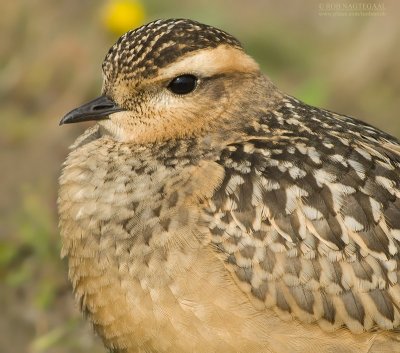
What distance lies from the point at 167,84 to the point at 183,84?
99 mm

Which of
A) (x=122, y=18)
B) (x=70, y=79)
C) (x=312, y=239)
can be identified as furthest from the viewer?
(x=70, y=79)

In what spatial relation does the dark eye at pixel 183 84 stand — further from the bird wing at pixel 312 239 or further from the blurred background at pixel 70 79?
the blurred background at pixel 70 79

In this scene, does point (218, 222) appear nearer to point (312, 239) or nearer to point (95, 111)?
point (312, 239)

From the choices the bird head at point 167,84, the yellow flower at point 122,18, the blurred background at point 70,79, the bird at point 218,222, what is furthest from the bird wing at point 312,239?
the yellow flower at point 122,18

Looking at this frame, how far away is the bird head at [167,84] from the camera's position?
6.46 m

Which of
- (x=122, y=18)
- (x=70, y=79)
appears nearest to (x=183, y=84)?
(x=122, y=18)

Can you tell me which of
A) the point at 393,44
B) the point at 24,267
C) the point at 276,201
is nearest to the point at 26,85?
the point at 24,267

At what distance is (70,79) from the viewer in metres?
10.3

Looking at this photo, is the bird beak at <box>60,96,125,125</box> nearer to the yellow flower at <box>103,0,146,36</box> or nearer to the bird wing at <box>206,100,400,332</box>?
the bird wing at <box>206,100,400,332</box>

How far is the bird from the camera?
5.99 meters

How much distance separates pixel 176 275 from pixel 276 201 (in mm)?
710

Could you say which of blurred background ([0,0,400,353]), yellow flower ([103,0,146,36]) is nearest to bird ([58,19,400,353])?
blurred background ([0,0,400,353])

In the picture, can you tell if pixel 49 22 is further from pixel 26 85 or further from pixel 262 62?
pixel 262 62

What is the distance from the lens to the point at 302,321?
6031mm
